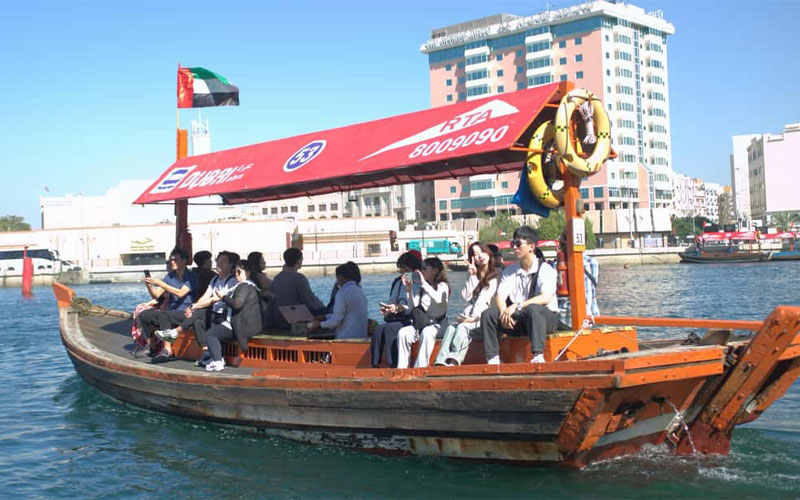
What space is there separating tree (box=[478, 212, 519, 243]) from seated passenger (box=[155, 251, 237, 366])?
222 ft

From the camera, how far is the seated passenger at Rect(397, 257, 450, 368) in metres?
7.88

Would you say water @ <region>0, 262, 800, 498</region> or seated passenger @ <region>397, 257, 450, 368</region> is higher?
seated passenger @ <region>397, 257, 450, 368</region>

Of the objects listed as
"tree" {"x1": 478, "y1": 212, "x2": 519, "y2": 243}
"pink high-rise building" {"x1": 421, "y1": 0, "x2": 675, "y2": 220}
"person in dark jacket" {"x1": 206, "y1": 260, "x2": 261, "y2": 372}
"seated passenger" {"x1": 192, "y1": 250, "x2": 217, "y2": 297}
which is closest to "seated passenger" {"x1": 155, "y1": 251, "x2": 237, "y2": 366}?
"person in dark jacket" {"x1": 206, "y1": 260, "x2": 261, "y2": 372}

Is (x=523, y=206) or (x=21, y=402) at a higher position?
(x=523, y=206)

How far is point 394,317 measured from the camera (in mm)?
8242

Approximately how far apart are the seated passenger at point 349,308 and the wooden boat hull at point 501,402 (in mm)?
259

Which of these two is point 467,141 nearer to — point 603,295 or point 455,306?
point 455,306

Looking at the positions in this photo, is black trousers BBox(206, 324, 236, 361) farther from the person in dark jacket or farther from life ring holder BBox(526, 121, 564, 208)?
life ring holder BBox(526, 121, 564, 208)

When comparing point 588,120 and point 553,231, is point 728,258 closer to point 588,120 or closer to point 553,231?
point 553,231

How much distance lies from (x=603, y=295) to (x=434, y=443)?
28821 millimetres

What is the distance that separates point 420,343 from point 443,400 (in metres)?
0.92

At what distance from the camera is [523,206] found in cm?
796

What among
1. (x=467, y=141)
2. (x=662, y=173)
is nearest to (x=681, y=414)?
(x=467, y=141)

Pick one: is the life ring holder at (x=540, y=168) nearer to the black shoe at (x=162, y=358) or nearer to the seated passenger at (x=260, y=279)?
the seated passenger at (x=260, y=279)
